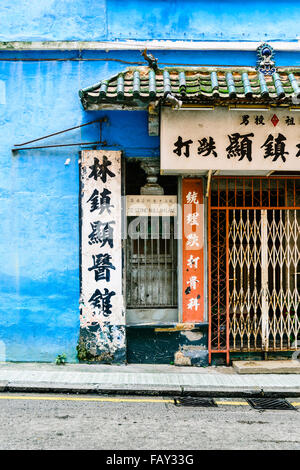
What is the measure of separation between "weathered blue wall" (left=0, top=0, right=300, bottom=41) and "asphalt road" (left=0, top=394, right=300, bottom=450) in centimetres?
656

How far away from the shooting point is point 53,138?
29.8 ft

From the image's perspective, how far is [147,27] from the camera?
9.16 meters

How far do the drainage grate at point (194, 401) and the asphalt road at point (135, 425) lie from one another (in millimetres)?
161

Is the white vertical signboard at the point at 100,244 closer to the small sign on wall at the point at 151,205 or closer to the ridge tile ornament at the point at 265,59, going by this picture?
the small sign on wall at the point at 151,205

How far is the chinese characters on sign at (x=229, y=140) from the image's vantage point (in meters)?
8.33

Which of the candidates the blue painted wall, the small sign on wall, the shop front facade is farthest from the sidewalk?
the small sign on wall

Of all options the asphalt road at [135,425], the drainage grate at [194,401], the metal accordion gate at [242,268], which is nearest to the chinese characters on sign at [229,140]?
the metal accordion gate at [242,268]

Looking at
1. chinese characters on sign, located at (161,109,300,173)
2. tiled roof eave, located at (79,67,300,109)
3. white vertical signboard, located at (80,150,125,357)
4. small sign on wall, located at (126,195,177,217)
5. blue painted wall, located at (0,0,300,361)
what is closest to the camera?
tiled roof eave, located at (79,67,300,109)

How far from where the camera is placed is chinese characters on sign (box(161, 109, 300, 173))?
8.33 meters

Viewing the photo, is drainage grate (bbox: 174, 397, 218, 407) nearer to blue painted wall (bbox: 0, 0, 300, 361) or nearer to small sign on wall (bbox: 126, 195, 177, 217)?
blue painted wall (bbox: 0, 0, 300, 361)

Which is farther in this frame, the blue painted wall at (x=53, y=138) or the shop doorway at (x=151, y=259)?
the shop doorway at (x=151, y=259)

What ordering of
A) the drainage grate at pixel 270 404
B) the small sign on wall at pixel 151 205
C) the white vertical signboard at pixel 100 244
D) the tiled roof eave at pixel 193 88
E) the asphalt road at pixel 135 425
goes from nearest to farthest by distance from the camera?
the asphalt road at pixel 135 425
the drainage grate at pixel 270 404
the tiled roof eave at pixel 193 88
the white vertical signboard at pixel 100 244
the small sign on wall at pixel 151 205

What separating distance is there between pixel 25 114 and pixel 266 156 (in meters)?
4.55
